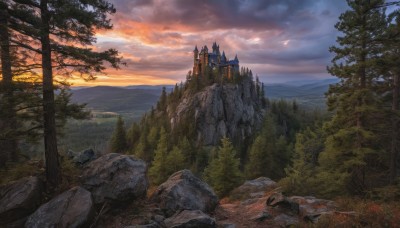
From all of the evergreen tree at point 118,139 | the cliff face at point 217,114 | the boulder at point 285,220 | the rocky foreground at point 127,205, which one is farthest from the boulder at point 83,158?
the cliff face at point 217,114

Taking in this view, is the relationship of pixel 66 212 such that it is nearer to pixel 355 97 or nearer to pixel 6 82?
pixel 6 82

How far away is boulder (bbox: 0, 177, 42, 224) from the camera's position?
9.42 m

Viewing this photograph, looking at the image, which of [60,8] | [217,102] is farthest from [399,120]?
[217,102]

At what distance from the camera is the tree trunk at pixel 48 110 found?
32.9 ft

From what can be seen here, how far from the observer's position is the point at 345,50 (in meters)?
16.2

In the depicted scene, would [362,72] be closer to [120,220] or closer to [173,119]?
[120,220]

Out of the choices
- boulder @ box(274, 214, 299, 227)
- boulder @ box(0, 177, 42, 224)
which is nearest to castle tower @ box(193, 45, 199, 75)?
boulder @ box(274, 214, 299, 227)

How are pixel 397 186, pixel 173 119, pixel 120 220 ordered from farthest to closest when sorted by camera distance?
pixel 173 119 < pixel 397 186 < pixel 120 220

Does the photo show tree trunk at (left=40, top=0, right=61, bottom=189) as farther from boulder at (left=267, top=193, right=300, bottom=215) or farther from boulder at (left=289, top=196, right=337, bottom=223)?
boulder at (left=289, top=196, right=337, bottom=223)

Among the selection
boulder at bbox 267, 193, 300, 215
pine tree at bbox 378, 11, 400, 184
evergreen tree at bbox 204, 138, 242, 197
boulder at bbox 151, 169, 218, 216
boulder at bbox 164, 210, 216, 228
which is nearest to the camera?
boulder at bbox 164, 210, 216, 228

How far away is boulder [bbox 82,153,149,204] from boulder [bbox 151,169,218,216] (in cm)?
139

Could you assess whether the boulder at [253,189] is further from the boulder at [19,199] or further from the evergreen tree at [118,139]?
the evergreen tree at [118,139]

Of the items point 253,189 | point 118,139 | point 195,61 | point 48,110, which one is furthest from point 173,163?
point 195,61

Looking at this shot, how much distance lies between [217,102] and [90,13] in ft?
341
